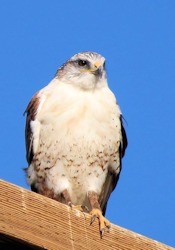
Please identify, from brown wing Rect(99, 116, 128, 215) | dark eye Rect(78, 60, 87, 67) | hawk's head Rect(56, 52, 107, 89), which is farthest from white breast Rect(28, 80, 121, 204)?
dark eye Rect(78, 60, 87, 67)

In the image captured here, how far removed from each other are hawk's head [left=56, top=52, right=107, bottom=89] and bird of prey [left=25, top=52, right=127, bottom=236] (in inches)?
5.0

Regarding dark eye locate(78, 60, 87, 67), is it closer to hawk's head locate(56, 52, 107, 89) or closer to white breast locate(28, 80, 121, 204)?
hawk's head locate(56, 52, 107, 89)

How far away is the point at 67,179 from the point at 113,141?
0.49 meters

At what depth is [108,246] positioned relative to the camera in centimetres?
321

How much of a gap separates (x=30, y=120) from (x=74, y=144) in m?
0.49

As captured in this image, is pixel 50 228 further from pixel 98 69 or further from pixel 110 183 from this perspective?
pixel 98 69

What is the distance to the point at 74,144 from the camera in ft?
18.1

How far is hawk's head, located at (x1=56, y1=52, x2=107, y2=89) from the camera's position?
19.9 ft

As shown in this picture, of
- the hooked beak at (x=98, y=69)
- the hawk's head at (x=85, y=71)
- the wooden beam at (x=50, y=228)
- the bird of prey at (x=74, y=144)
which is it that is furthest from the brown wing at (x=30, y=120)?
the wooden beam at (x=50, y=228)

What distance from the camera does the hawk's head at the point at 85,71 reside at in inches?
239

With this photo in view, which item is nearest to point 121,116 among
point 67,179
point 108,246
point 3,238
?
point 67,179

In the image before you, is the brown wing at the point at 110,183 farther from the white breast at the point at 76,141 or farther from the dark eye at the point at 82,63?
the dark eye at the point at 82,63

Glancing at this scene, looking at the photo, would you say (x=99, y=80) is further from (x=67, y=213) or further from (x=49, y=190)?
(x=67, y=213)

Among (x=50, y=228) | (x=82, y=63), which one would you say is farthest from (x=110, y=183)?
(x=50, y=228)
